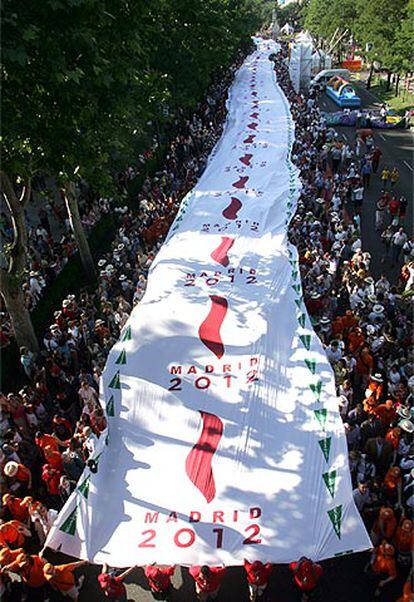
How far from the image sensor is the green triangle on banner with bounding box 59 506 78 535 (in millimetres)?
7281

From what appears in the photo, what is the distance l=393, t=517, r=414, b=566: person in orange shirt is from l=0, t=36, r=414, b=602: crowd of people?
0.06 feet

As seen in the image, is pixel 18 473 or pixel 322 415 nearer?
pixel 18 473

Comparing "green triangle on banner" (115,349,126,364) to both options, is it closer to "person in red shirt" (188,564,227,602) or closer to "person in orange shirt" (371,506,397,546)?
"person in red shirt" (188,564,227,602)

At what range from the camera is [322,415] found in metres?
8.66

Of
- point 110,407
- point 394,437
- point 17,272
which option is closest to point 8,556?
point 110,407

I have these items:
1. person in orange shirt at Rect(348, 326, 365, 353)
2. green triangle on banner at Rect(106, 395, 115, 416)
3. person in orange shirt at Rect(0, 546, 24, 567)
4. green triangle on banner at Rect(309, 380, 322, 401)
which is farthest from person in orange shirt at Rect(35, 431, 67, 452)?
person in orange shirt at Rect(348, 326, 365, 353)

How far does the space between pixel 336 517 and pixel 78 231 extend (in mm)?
11717

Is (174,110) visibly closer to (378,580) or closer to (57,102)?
(57,102)

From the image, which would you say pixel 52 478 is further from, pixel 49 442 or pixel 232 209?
pixel 232 209

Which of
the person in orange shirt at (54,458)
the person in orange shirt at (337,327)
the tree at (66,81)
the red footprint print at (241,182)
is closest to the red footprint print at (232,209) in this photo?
the red footprint print at (241,182)

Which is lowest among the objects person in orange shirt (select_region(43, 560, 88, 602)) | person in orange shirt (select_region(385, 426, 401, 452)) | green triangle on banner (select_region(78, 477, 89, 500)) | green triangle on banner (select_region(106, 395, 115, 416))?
person in orange shirt (select_region(43, 560, 88, 602))

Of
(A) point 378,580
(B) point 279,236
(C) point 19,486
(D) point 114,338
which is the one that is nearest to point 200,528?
(A) point 378,580

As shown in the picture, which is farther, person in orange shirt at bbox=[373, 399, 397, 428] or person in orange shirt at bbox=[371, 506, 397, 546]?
person in orange shirt at bbox=[373, 399, 397, 428]

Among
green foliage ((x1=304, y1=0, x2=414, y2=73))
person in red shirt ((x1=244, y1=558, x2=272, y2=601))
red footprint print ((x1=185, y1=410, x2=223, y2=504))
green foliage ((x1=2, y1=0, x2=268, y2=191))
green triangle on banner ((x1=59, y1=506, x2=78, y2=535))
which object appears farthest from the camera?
green foliage ((x1=304, y1=0, x2=414, y2=73))
